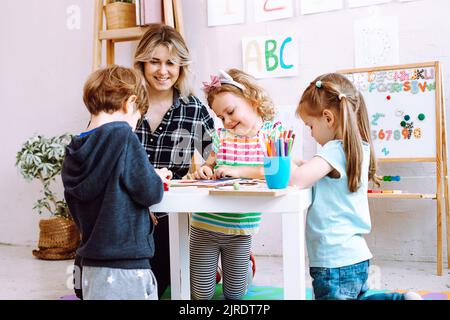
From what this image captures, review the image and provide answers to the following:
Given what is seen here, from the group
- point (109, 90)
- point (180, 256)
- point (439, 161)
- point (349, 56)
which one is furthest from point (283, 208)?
point (349, 56)

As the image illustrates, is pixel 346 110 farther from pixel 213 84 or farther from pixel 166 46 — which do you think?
pixel 166 46

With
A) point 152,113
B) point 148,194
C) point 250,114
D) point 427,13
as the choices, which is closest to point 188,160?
point 152,113

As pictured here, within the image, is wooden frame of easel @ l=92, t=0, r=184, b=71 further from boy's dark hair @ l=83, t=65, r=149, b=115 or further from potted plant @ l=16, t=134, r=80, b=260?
boy's dark hair @ l=83, t=65, r=149, b=115

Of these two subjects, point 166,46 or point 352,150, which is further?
point 166,46

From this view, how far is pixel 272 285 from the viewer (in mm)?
2051

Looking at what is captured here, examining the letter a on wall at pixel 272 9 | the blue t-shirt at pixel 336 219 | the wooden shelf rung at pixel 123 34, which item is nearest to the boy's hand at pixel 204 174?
the blue t-shirt at pixel 336 219

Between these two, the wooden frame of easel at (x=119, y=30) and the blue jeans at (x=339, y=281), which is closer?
the blue jeans at (x=339, y=281)

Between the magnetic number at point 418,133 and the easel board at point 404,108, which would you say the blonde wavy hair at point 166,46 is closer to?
the easel board at point 404,108

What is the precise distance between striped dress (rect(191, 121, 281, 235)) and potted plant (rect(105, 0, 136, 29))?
3.56 feet

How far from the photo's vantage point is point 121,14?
2562 millimetres

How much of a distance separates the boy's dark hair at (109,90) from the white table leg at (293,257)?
19.2 inches

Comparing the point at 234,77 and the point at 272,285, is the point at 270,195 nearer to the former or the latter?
the point at 234,77

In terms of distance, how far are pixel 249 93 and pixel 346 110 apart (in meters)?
0.46

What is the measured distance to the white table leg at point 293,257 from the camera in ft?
3.52
